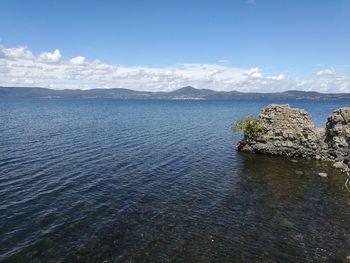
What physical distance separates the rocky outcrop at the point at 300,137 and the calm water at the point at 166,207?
318cm

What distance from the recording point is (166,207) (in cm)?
3516

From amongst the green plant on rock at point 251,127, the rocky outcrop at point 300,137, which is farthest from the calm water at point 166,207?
the green plant on rock at point 251,127

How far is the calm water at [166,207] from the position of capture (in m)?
26.4

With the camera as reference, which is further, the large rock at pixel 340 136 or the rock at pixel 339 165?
the large rock at pixel 340 136

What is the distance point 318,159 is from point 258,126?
1218cm

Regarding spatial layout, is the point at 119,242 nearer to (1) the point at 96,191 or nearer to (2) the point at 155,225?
(2) the point at 155,225

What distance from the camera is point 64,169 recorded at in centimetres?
4744

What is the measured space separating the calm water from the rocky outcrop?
318 cm

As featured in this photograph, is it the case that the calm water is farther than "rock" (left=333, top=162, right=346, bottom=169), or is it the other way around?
"rock" (left=333, top=162, right=346, bottom=169)

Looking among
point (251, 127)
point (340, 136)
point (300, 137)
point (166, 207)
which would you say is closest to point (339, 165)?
point (340, 136)

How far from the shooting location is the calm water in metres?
26.4

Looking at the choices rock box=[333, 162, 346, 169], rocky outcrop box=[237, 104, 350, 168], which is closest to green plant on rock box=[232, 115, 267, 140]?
rocky outcrop box=[237, 104, 350, 168]

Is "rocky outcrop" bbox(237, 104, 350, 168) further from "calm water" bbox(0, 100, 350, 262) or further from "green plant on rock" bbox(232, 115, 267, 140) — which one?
"calm water" bbox(0, 100, 350, 262)

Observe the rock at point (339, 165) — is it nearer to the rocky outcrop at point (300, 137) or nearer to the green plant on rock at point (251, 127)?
the rocky outcrop at point (300, 137)
